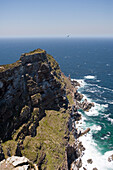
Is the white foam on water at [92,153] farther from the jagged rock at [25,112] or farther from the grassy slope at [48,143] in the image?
the jagged rock at [25,112]

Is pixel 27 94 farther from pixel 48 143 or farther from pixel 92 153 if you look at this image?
pixel 92 153

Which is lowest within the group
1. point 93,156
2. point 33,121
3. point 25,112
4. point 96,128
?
point 93,156

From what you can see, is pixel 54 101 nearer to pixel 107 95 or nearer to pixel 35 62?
pixel 35 62

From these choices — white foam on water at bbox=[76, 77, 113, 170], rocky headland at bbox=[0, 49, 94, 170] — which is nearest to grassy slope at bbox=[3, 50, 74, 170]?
rocky headland at bbox=[0, 49, 94, 170]

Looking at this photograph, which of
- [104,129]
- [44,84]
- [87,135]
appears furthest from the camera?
[104,129]

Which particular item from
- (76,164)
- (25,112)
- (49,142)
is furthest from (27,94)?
(76,164)

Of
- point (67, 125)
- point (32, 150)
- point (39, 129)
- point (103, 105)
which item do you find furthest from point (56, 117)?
point (103, 105)

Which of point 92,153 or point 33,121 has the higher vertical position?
point 33,121
